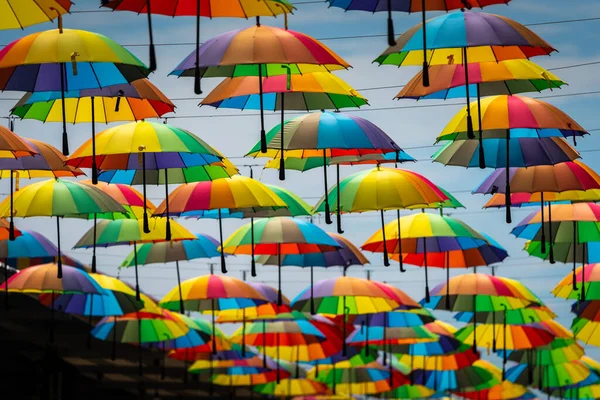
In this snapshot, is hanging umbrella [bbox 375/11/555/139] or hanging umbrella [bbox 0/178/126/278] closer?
hanging umbrella [bbox 375/11/555/139]

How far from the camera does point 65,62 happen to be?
8992mm

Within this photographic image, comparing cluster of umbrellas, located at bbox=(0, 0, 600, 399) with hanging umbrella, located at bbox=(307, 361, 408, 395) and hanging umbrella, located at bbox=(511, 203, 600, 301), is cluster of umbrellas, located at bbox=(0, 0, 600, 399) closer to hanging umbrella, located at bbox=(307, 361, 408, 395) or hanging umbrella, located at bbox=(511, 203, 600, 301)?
hanging umbrella, located at bbox=(511, 203, 600, 301)

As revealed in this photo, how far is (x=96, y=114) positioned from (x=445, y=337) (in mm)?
13866

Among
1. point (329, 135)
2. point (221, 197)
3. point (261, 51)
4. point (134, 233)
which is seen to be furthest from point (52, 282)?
point (261, 51)

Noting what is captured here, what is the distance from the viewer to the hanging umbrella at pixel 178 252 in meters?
16.7

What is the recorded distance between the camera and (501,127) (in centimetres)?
1035

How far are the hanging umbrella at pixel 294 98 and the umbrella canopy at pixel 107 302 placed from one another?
534 cm

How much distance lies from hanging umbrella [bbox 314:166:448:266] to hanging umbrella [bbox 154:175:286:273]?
2.09ft

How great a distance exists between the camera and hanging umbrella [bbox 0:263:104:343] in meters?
15.0

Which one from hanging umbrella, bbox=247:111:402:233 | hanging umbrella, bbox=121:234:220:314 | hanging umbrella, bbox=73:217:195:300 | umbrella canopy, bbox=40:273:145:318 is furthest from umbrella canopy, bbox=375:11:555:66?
umbrella canopy, bbox=40:273:145:318

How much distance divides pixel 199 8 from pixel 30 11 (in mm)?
1347

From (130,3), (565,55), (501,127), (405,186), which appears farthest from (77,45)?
(565,55)

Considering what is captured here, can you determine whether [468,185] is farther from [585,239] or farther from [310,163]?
[310,163]

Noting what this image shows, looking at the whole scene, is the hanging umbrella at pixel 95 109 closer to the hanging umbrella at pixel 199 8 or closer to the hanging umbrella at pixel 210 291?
the hanging umbrella at pixel 199 8
